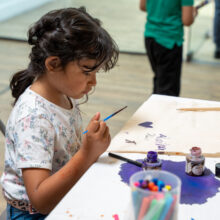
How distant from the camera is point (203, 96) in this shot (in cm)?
336

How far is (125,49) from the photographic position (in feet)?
14.3

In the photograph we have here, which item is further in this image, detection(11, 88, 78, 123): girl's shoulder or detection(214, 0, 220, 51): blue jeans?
detection(214, 0, 220, 51): blue jeans

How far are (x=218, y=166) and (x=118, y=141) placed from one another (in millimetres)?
322

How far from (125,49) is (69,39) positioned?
10.6ft

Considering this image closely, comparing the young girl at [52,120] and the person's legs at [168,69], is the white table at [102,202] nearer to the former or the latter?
the young girl at [52,120]

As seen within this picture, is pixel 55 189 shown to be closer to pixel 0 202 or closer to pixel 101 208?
pixel 101 208

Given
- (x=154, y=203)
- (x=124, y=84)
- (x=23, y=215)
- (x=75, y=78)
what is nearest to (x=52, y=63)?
(x=75, y=78)

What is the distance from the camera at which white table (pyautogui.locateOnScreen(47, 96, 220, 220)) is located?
3.21 feet

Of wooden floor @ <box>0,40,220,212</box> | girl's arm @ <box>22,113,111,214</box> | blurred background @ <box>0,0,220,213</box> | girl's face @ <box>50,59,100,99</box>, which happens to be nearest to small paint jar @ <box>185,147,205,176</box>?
girl's arm @ <box>22,113,111,214</box>

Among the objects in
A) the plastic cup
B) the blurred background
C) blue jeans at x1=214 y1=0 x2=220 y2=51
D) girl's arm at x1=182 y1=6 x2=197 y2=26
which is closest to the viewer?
the plastic cup

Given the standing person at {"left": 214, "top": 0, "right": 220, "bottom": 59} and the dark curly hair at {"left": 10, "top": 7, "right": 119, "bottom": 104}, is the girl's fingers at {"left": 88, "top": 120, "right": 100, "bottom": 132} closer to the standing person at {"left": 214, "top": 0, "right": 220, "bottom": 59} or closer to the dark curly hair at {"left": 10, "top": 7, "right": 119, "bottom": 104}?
the dark curly hair at {"left": 10, "top": 7, "right": 119, "bottom": 104}

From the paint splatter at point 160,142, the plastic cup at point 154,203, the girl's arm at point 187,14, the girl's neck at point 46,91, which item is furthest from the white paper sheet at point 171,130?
the girl's arm at point 187,14

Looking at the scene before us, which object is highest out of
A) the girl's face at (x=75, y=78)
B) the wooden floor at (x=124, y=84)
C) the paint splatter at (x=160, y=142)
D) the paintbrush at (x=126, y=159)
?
the girl's face at (x=75, y=78)

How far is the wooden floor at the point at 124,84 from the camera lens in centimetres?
308
